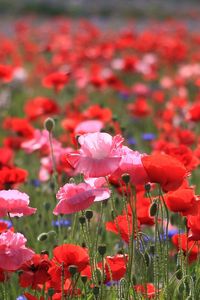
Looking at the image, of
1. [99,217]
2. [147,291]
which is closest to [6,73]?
[99,217]

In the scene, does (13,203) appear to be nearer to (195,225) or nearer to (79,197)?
(79,197)

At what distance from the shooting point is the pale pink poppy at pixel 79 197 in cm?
165

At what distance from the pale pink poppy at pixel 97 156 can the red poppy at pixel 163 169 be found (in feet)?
0.22

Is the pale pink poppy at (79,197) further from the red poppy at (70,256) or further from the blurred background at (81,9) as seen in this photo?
the blurred background at (81,9)

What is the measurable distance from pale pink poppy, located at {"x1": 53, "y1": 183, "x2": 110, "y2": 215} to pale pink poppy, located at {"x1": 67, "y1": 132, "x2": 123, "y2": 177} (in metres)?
0.05

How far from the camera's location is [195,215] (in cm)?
175

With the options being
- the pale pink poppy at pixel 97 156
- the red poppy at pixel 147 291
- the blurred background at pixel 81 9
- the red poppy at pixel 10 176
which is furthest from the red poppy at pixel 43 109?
the blurred background at pixel 81 9

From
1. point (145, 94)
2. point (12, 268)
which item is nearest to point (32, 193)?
point (12, 268)

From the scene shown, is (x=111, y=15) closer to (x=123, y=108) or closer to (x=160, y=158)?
(x=123, y=108)

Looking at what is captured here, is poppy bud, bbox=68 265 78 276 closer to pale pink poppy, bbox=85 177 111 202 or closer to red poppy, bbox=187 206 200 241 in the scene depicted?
pale pink poppy, bbox=85 177 111 202

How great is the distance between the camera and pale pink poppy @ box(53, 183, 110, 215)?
165cm

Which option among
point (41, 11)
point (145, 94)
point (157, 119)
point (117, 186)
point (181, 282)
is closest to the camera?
point (181, 282)

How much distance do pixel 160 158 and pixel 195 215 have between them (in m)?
0.22

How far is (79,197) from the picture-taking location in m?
1.65
